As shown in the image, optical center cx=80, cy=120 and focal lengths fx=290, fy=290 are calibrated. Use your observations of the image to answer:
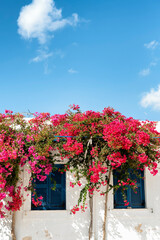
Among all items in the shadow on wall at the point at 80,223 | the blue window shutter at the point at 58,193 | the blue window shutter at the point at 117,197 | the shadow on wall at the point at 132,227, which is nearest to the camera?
the shadow on wall at the point at 80,223

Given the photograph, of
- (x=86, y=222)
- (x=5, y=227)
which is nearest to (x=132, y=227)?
(x=86, y=222)

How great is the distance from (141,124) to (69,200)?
8.77ft

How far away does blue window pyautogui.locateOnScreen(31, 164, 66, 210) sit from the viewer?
7176 millimetres

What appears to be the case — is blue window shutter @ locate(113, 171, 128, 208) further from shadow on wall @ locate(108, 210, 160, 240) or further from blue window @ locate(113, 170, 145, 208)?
shadow on wall @ locate(108, 210, 160, 240)

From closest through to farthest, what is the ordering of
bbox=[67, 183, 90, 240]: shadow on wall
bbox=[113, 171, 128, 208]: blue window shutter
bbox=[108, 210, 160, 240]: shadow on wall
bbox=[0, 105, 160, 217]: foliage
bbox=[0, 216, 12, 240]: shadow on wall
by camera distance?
bbox=[0, 105, 160, 217]: foliage
bbox=[0, 216, 12, 240]: shadow on wall
bbox=[67, 183, 90, 240]: shadow on wall
bbox=[108, 210, 160, 240]: shadow on wall
bbox=[113, 171, 128, 208]: blue window shutter

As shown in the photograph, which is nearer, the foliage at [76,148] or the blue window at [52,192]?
the foliage at [76,148]

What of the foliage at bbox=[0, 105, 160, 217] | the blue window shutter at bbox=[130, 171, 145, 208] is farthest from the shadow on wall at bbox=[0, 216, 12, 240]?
the blue window shutter at bbox=[130, 171, 145, 208]

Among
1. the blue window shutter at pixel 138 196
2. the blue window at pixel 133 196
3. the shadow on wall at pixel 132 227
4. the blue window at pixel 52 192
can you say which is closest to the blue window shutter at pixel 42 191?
the blue window at pixel 52 192

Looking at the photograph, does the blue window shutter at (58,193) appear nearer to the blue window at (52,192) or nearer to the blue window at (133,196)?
the blue window at (52,192)

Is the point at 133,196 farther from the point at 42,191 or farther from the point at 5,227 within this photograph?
the point at 5,227

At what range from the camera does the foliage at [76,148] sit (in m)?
6.49

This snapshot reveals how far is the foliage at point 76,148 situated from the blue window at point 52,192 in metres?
0.18

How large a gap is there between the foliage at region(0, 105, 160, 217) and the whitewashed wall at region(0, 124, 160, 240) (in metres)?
0.30

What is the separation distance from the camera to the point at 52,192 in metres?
7.23
